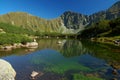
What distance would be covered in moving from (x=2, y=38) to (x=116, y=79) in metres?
94.6

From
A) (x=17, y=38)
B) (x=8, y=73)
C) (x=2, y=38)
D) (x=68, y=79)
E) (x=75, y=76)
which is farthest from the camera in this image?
(x=17, y=38)

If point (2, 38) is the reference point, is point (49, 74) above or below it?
below

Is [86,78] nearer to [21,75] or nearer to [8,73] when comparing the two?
[21,75]

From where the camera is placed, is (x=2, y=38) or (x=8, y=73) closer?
(x=8, y=73)

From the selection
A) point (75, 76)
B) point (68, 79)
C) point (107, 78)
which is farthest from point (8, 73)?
point (107, 78)

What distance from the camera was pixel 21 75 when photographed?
5328cm

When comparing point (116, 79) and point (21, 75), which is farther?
point (21, 75)

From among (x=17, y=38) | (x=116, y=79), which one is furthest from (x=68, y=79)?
(x=17, y=38)

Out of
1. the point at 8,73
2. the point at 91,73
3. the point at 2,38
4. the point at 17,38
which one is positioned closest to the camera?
the point at 8,73

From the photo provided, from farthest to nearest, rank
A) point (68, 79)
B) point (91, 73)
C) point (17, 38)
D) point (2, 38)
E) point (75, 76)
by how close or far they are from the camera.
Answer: point (17, 38) → point (2, 38) → point (91, 73) → point (75, 76) → point (68, 79)

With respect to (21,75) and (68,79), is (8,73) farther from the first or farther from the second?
(68,79)

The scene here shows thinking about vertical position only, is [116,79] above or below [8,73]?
below

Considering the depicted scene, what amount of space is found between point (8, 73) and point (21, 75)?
12.0 meters

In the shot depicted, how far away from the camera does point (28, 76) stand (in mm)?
52531
